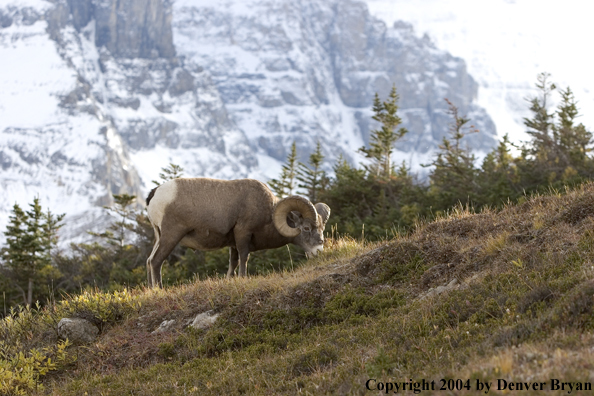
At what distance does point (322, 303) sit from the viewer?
337 inches

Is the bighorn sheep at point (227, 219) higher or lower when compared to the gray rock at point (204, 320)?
higher

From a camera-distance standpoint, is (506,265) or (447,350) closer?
(447,350)

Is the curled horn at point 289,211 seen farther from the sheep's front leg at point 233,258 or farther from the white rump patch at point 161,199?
the white rump patch at point 161,199

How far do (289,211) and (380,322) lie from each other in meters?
5.28

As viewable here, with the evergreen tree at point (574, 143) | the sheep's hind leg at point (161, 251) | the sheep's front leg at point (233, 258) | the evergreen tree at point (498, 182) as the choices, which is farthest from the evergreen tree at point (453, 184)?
the sheep's hind leg at point (161, 251)

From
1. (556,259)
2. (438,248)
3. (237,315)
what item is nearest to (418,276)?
(438,248)

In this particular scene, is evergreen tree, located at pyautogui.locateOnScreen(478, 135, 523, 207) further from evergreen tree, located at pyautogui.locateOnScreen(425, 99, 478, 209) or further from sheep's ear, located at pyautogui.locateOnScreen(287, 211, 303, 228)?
sheep's ear, located at pyautogui.locateOnScreen(287, 211, 303, 228)

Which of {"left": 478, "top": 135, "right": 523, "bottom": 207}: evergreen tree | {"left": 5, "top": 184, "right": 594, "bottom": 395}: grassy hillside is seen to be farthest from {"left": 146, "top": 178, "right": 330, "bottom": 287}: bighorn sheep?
{"left": 478, "top": 135, "right": 523, "bottom": 207}: evergreen tree

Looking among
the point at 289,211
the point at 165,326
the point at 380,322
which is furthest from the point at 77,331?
the point at 289,211

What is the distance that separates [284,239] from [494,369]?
7951mm

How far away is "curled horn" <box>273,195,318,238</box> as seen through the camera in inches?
484

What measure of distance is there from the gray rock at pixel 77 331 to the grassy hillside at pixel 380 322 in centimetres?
19

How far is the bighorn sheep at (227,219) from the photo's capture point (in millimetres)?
11602

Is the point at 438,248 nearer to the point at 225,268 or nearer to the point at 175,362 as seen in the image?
the point at 175,362
